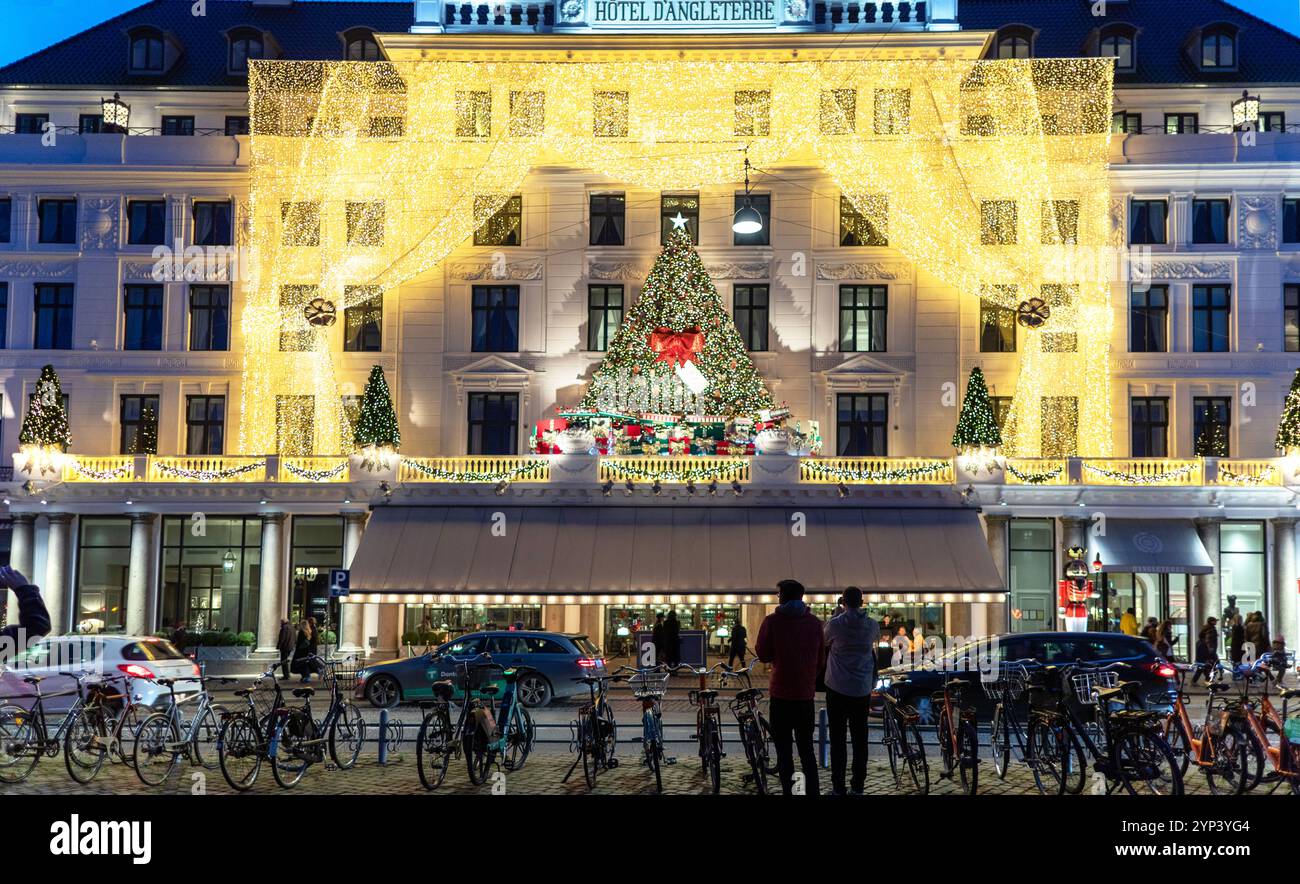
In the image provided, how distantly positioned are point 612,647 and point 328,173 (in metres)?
15.8

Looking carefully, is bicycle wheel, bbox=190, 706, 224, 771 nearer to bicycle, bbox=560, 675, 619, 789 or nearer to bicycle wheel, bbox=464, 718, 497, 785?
bicycle wheel, bbox=464, 718, 497, 785

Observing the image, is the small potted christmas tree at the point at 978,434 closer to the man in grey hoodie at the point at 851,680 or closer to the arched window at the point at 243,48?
the man in grey hoodie at the point at 851,680

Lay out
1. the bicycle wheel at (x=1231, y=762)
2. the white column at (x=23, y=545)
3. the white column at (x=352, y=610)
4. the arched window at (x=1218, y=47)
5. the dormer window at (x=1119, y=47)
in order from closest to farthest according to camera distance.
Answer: the bicycle wheel at (x=1231, y=762) < the white column at (x=352, y=610) < the white column at (x=23, y=545) < the arched window at (x=1218, y=47) < the dormer window at (x=1119, y=47)

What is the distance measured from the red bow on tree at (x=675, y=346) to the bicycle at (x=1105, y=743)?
21.7m

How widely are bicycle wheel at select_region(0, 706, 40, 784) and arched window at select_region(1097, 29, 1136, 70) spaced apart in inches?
1489

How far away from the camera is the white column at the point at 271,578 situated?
36.2 m

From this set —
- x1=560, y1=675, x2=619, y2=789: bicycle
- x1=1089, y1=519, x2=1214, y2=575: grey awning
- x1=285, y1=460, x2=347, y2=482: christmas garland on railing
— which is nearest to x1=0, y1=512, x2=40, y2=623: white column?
x1=285, y1=460, x2=347, y2=482: christmas garland on railing

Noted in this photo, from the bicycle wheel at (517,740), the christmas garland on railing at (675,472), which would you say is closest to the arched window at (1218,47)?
the christmas garland on railing at (675,472)

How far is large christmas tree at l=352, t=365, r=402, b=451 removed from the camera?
1420 inches

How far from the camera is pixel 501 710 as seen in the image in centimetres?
1517

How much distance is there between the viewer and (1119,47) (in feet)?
141

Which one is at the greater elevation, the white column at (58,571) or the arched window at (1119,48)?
the arched window at (1119,48)

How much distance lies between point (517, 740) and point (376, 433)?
71.0ft
